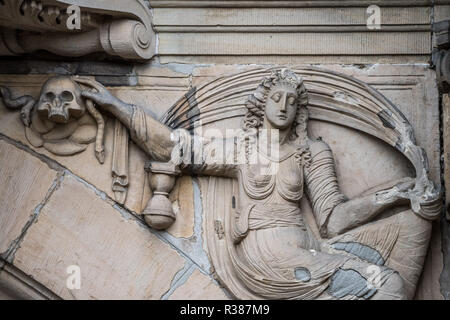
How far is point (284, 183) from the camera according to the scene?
221 inches

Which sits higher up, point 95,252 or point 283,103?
point 283,103

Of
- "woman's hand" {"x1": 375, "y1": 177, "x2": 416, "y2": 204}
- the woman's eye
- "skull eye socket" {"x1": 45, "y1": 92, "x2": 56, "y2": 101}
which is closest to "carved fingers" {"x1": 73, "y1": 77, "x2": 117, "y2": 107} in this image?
"skull eye socket" {"x1": 45, "y1": 92, "x2": 56, "y2": 101}

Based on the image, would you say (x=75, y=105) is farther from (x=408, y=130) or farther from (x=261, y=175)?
(x=408, y=130)

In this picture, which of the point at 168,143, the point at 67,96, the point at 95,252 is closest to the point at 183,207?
the point at 168,143

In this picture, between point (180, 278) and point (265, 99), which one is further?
point (265, 99)

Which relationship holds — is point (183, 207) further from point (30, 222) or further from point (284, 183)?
point (30, 222)

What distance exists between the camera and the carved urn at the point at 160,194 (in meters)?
5.63

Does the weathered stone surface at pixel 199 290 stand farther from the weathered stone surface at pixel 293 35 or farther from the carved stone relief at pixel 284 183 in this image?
the weathered stone surface at pixel 293 35

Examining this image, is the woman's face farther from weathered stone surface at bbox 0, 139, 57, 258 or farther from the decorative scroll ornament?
weathered stone surface at bbox 0, 139, 57, 258

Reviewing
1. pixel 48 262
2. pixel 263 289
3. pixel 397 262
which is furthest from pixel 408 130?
pixel 48 262

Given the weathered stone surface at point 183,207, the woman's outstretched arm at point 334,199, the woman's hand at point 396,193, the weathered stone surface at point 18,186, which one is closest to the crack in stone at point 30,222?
the weathered stone surface at point 18,186

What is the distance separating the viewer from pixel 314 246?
5602 millimetres

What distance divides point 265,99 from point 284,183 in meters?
0.42

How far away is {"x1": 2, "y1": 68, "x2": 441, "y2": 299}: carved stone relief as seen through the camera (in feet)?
18.0
